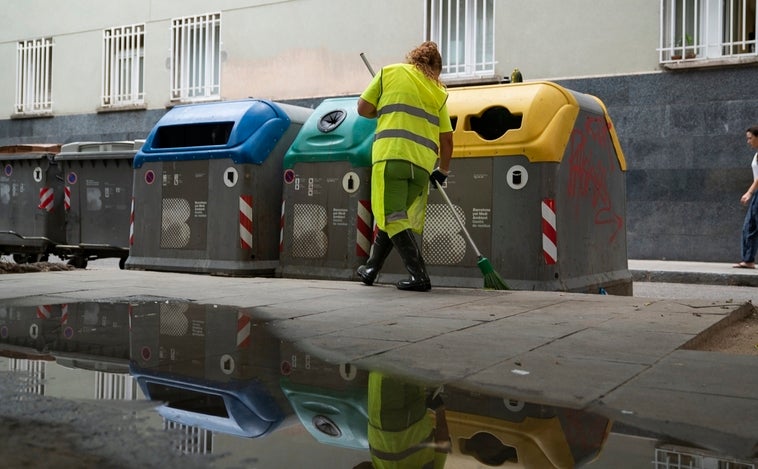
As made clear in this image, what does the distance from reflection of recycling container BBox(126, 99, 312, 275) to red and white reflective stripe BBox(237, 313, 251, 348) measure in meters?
3.36

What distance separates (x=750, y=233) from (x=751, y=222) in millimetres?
159

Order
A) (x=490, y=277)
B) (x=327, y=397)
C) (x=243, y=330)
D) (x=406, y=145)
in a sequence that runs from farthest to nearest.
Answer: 1. (x=490, y=277)
2. (x=406, y=145)
3. (x=243, y=330)
4. (x=327, y=397)

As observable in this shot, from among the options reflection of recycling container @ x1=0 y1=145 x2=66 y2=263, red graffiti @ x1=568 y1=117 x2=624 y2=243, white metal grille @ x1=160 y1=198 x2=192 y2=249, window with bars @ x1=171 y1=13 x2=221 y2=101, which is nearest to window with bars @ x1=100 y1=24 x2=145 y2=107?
window with bars @ x1=171 y1=13 x2=221 y2=101

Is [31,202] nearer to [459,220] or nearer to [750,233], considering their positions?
[459,220]

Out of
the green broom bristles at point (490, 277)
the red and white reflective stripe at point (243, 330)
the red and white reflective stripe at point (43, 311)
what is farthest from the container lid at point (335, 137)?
the red and white reflective stripe at point (43, 311)

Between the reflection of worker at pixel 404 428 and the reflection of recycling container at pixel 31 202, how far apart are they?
958 centimetres

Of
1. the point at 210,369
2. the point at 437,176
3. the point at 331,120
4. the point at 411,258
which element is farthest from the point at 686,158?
the point at 210,369

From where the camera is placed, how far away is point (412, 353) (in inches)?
134

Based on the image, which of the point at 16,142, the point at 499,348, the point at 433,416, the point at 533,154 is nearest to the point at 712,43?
the point at 533,154

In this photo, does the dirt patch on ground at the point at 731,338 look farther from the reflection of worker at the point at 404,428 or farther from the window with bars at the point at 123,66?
the window with bars at the point at 123,66

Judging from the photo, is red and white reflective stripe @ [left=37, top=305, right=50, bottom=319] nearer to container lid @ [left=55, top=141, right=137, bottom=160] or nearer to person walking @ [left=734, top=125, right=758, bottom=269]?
container lid @ [left=55, top=141, right=137, bottom=160]

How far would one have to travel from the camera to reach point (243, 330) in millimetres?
4074

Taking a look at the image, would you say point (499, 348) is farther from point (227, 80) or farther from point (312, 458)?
point (227, 80)

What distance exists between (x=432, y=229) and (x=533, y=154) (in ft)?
3.55
